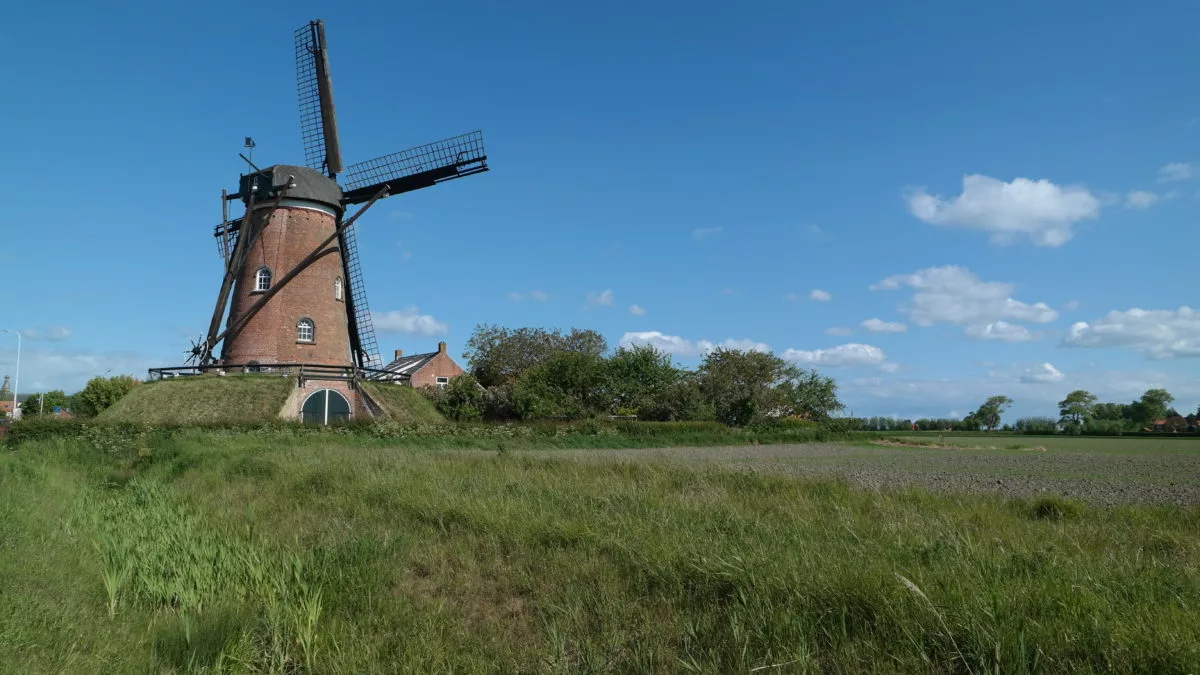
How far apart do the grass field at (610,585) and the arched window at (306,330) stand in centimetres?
2637

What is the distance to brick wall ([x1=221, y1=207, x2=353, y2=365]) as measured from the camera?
1340 inches

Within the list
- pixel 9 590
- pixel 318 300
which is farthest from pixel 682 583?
pixel 318 300

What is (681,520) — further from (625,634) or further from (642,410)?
(642,410)

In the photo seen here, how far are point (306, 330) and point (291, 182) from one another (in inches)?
291

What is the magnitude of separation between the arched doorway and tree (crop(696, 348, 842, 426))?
79.6 ft

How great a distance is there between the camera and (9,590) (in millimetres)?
4930

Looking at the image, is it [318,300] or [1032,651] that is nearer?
[1032,651]

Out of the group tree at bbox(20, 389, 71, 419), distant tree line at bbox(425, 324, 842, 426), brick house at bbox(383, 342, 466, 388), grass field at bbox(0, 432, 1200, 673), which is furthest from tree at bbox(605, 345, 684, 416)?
tree at bbox(20, 389, 71, 419)

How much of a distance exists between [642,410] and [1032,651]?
4504cm

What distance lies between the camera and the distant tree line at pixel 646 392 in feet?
153

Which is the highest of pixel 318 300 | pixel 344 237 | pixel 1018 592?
pixel 344 237

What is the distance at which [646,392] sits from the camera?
5066 centimetres

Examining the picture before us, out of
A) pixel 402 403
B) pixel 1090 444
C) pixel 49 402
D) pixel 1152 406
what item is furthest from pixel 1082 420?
pixel 49 402

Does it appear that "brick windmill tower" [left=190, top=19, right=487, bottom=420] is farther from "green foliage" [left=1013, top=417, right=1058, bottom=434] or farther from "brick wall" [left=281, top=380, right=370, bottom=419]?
"green foliage" [left=1013, top=417, right=1058, bottom=434]
